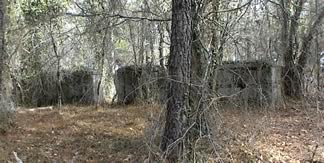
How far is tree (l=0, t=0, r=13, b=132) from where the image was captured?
729 centimetres

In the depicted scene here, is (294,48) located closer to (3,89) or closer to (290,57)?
(290,57)

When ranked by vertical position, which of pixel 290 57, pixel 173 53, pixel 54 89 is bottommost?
pixel 54 89

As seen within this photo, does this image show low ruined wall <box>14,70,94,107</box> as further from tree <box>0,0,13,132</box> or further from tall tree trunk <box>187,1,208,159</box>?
tall tree trunk <box>187,1,208,159</box>

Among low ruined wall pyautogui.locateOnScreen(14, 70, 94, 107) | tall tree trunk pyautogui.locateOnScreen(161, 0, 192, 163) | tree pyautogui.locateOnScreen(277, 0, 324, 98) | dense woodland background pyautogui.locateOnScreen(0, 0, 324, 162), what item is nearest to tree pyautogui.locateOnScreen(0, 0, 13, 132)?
dense woodland background pyautogui.locateOnScreen(0, 0, 324, 162)

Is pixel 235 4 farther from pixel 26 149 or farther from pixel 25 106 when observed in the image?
pixel 25 106

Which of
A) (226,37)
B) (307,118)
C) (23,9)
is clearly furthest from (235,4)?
(23,9)

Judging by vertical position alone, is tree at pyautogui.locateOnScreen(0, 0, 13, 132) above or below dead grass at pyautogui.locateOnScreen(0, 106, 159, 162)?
above

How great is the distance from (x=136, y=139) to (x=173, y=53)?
2059mm

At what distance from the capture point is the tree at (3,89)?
729 centimetres

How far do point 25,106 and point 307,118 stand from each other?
Result: 30.6ft

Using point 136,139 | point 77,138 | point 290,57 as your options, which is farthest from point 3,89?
point 290,57

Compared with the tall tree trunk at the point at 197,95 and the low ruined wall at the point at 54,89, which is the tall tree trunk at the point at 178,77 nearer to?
the tall tree trunk at the point at 197,95

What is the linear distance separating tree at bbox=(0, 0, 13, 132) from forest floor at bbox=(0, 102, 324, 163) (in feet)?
0.78

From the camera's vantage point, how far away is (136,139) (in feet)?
22.0
